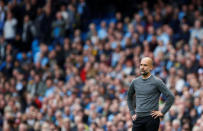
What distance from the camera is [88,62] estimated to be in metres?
15.7

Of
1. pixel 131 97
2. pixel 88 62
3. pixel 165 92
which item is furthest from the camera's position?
pixel 88 62

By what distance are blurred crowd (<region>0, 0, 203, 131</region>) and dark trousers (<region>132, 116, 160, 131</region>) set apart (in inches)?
119

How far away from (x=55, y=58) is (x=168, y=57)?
4.65m

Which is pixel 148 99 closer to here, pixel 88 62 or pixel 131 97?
pixel 131 97

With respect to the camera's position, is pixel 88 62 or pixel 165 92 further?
pixel 88 62

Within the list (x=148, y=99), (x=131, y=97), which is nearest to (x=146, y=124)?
(x=148, y=99)

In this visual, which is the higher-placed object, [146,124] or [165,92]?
[165,92]

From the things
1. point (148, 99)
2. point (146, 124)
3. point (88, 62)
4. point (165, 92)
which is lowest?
point (146, 124)

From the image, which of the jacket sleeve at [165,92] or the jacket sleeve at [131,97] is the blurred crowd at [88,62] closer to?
the jacket sleeve at [131,97]

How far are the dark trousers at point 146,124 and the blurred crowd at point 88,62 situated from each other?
9.96 feet

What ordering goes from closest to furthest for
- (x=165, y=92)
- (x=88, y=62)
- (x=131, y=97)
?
(x=165, y=92) → (x=131, y=97) → (x=88, y=62)

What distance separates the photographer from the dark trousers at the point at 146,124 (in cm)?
788

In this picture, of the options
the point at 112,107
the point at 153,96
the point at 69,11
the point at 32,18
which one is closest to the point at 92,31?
the point at 69,11

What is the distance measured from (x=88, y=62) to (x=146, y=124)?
7913 mm
